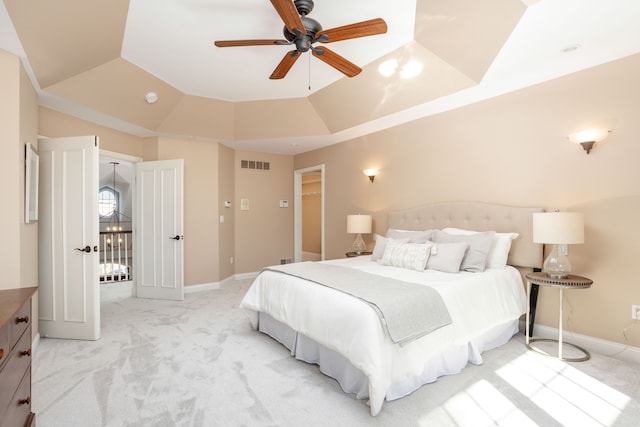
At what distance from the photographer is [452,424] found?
184 centimetres

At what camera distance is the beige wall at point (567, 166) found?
2623 millimetres

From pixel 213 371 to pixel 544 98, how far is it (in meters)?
3.89

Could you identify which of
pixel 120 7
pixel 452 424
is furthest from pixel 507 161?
pixel 120 7

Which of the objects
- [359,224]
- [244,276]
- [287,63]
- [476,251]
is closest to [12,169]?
[287,63]

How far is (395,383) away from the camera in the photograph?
208 centimetres

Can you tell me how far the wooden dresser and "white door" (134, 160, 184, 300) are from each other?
120 inches

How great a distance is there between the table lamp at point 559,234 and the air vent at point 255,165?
472 cm

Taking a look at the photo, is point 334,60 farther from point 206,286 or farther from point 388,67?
point 206,286

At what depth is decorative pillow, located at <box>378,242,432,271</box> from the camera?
3.18m

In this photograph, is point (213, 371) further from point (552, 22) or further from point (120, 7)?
point (552, 22)

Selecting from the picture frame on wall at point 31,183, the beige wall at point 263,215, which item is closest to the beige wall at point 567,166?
the beige wall at point 263,215

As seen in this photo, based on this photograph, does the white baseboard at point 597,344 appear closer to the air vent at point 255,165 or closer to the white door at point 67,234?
the white door at point 67,234

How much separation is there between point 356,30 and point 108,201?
39.5ft

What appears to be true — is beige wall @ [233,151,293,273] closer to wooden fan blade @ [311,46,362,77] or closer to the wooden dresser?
wooden fan blade @ [311,46,362,77]
